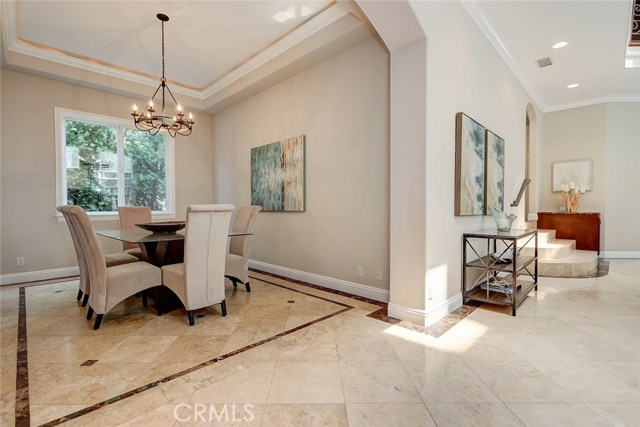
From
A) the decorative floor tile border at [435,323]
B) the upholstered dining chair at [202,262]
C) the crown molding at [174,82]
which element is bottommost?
the decorative floor tile border at [435,323]

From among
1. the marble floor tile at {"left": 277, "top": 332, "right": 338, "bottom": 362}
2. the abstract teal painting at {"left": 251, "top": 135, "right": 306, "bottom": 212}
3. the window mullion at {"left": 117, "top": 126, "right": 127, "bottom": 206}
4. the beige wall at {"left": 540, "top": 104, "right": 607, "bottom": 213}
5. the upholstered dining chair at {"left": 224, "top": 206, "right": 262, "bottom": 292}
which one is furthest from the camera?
the beige wall at {"left": 540, "top": 104, "right": 607, "bottom": 213}

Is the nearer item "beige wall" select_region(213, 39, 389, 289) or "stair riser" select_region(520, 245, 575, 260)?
"beige wall" select_region(213, 39, 389, 289)

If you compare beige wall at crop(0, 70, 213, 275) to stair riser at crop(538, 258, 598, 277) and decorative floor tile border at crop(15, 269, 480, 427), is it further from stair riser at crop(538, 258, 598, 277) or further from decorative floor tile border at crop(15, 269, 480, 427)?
stair riser at crop(538, 258, 598, 277)

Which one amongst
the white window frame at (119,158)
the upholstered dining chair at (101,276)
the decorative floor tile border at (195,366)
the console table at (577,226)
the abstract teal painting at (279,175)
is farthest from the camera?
the console table at (577,226)

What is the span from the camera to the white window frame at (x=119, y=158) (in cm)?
427

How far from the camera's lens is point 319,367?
188cm

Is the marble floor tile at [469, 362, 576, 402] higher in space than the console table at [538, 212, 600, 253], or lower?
lower

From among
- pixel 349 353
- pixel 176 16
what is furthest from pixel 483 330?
pixel 176 16

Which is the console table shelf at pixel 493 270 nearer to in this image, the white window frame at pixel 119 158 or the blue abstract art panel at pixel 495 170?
the blue abstract art panel at pixel 495 170

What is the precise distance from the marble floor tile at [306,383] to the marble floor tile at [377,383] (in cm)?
6

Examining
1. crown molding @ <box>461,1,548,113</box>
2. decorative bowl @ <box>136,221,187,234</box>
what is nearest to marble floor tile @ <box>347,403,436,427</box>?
decorative bowl @ <box>136,221,187,234</box>

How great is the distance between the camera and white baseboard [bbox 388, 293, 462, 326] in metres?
2.51

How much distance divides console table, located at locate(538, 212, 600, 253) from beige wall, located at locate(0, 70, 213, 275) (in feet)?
26.4

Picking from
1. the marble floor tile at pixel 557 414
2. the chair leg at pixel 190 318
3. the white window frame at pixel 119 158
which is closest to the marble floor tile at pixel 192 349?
the chair leg at pixel 190 318
